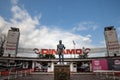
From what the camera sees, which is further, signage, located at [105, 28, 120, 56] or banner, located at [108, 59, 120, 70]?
signage, located at [105, 28, 120, 56]

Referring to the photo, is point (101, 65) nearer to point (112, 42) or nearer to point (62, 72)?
point (112, 42)

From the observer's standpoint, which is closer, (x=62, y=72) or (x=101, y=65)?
(x=62, y=72)

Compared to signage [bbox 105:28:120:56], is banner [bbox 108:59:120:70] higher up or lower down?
lower down

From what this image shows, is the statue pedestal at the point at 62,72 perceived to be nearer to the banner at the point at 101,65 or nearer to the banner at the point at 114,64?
the banner at the point at 114,64

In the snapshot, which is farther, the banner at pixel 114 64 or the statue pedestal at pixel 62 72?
the banner at pixel 114 64

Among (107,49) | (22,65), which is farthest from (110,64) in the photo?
(22,65)

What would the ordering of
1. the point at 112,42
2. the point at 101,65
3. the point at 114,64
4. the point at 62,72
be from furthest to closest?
the point at 112,42 → the point at 101,65 → the point at 114,64 → the point at 62,72

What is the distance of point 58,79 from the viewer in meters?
10.8

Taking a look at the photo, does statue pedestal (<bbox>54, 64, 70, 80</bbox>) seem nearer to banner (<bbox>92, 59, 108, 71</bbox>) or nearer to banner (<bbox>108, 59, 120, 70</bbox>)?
banner (<bbox>108, 59, 120, 70</bbox>)

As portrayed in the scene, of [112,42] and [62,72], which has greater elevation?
[112,42]

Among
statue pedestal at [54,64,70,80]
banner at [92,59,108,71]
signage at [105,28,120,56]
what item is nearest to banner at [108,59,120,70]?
banner at [92,59,108,71]

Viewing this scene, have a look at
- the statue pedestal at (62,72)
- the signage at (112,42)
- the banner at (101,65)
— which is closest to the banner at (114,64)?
the banner at (101,65)

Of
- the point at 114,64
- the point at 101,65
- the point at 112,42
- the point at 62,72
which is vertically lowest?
the point at 101,65

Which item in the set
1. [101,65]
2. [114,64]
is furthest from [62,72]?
[101,65]
